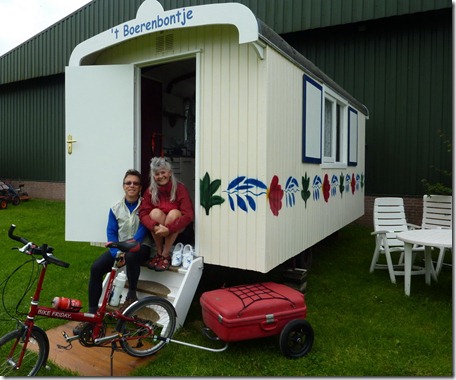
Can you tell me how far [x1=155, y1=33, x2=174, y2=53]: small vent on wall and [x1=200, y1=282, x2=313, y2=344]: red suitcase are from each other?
245 centimetres

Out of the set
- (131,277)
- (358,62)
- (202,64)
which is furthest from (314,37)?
(131,277)

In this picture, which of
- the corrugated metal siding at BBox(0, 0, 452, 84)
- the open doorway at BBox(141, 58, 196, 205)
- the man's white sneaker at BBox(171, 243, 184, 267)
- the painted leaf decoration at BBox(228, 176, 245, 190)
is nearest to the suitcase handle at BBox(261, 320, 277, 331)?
the man's white sneaker at BBox(171, 243, 184, 267)

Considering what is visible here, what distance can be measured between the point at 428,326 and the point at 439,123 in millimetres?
5523

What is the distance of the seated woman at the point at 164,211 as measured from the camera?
12.8 feet

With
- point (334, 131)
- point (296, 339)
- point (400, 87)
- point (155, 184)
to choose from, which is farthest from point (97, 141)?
point (400, 87)

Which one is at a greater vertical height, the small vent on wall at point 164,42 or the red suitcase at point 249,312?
the small vent on wall at point 164,42

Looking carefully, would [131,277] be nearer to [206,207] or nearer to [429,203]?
[206,207]

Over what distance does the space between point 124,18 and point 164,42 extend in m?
8.50

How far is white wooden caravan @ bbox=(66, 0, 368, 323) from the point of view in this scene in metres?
3.76

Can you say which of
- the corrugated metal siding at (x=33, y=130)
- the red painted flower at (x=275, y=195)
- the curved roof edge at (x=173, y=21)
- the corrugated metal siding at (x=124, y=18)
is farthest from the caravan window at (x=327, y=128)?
the corrugated metal siding at (x=33, y=130)

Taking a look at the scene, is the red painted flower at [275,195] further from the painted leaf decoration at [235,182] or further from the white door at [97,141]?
the white door at [97,141]

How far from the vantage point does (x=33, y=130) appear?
568 inches

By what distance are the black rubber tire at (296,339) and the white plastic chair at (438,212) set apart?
382 cm

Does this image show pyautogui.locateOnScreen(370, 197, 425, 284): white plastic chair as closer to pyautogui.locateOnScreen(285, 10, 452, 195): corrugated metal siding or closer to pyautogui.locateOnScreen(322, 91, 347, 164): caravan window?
pyautogui.locateOnScreen(322, 91, 347, 164): caravan window
